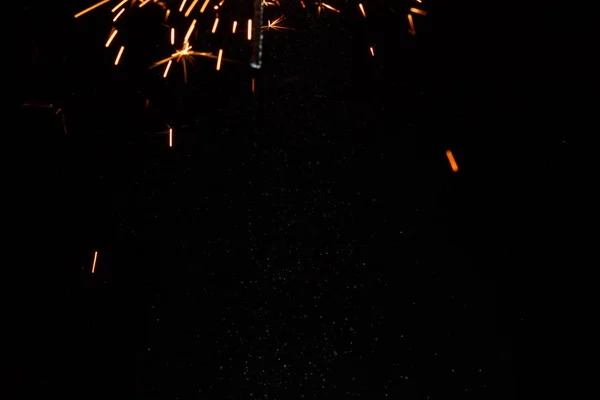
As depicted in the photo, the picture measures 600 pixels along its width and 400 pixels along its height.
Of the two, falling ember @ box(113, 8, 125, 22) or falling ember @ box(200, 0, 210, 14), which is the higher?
falling ember @ box(200, 0, 210, 14)

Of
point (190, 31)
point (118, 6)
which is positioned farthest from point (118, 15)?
point (190, 31)

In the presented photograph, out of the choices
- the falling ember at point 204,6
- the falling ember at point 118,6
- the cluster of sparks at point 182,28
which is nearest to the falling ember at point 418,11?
the cluster of sparks at point 182,28

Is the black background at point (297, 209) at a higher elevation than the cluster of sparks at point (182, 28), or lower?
lower

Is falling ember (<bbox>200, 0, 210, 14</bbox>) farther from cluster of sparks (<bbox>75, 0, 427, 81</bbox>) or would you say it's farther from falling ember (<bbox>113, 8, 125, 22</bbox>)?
falling ember (<bbox>113, 8, 125, 22</bbox>)

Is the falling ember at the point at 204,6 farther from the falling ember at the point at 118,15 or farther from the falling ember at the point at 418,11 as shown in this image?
the falling ember at the point at 418,11

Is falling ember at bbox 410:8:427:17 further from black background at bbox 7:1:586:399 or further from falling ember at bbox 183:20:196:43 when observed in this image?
falling ember at bbox 183:20:196:43

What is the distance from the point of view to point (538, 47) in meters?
1.12

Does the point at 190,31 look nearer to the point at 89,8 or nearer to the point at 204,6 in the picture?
the point at 204,6

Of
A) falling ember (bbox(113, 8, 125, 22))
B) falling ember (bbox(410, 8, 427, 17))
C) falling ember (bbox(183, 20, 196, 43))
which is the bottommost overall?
falling ember (bbox(183, 20, 196, 43))

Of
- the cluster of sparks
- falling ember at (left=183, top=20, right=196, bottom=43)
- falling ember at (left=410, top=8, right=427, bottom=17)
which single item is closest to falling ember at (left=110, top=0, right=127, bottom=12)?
the cluster of sparks

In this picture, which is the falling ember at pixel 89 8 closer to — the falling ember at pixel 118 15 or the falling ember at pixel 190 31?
the falling ember at pixel 118 15

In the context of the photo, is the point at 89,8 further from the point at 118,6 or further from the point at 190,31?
the point at 190,31

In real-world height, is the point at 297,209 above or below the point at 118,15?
below

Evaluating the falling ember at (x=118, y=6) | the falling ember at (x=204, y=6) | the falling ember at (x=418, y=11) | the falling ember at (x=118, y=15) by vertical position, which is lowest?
the falling ember at (x=118, y=15)
